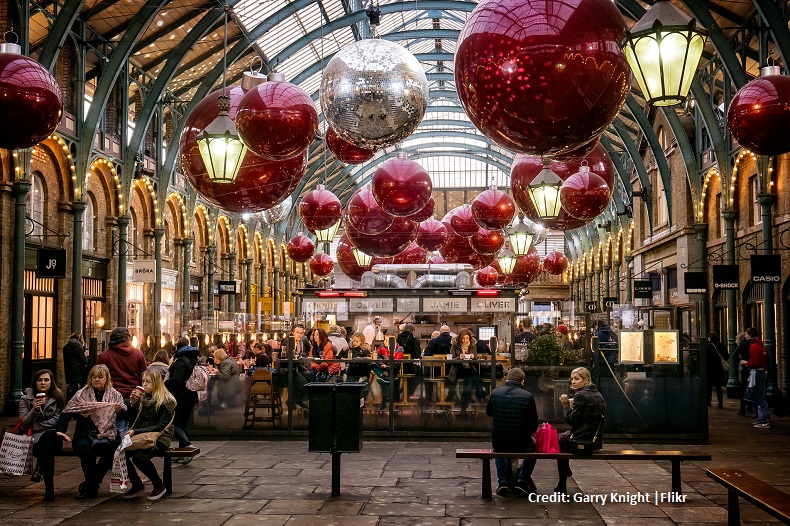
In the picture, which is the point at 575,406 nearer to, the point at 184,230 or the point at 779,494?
the point at 779,494

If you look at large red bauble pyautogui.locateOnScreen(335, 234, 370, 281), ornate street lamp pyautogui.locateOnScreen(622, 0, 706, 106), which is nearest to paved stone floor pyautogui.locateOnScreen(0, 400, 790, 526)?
ornate street lamp pyautogui.locateOnScreen(622, 0, 706, 106)

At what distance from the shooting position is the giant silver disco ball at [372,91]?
18.0 ft

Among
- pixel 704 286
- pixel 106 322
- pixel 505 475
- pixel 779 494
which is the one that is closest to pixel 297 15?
pixel 106 322

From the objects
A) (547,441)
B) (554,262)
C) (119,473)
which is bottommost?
(119,473)

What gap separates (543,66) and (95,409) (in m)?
5.90

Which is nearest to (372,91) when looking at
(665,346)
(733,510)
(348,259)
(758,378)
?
(733,510)

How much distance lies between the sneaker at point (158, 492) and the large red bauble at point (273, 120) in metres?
3.35

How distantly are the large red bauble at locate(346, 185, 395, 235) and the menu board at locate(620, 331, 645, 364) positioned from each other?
374 centimetres

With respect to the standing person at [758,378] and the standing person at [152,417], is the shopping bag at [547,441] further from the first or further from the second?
the standing person at [758,378]

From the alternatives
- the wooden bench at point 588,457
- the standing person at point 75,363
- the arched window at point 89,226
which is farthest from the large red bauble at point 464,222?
the arched window at point 89,226

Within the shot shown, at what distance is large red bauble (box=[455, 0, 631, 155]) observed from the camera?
3.72 meters

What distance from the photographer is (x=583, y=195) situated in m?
8.48

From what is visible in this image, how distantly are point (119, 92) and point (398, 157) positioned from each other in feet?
45.3

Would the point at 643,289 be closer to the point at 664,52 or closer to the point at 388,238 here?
the point at 388,238
